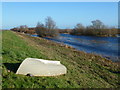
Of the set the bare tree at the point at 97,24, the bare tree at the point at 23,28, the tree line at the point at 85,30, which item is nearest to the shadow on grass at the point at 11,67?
the tree line at the point at 85,30

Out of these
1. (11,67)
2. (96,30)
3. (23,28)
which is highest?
(23,28)

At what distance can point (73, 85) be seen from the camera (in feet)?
23.4

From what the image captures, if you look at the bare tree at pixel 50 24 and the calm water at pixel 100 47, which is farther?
the bare tree at pixel 50 24

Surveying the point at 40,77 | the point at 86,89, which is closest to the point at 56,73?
the point at 40,77

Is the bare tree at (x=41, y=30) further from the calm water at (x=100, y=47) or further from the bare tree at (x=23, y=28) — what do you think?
the bare tree at (x=23, y=28)

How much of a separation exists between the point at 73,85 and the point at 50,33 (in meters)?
62.8

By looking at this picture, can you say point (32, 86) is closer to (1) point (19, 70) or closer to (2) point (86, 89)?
(1) point (19, 70)

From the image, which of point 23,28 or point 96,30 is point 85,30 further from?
point 23,28

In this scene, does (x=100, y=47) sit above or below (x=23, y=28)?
below

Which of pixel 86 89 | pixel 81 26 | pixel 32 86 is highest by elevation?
pixel 81 26

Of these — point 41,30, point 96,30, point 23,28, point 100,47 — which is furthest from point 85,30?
point 23,28

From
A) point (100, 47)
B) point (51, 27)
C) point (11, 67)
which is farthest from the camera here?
point (51, 27)

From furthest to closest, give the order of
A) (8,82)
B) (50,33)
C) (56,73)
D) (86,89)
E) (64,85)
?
(50,33) < (56,73) < (86,89) < (64,85) < (8,82)

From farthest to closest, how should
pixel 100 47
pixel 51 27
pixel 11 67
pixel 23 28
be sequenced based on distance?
pixel 23 28
pixel 51 27
pixel 100 47
pixel 11 67
